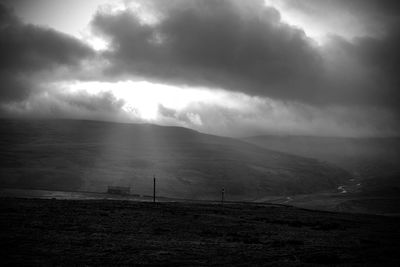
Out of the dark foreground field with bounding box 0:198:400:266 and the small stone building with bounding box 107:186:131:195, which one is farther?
the small stone building with bounding box 107:186:131:195

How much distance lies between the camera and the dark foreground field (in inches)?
802

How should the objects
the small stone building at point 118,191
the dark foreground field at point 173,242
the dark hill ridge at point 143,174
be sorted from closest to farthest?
the dark foreground field at point 173,242, the small stone building at point 118,191, the dark hill ridge at point 143,174

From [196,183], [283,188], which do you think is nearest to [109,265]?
[196,183]

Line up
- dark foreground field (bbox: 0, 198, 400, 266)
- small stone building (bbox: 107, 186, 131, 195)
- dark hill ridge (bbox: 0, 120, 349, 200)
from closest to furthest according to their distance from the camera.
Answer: dark foreground field (bbox: 0, 198, 400, 266), small stone building (bbox: 107, 186, 131, 195), dark hill ridge (bbox: 0, 120, 349, 200)

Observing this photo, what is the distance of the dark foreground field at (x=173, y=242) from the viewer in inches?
802

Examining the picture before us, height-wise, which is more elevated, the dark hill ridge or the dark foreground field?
the dark hill ridge

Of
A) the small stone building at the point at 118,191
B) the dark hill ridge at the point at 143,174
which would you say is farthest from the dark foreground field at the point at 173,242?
the dark hill ridge at the point at 143,174

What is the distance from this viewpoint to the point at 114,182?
452ft

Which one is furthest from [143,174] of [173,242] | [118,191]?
[173,242]

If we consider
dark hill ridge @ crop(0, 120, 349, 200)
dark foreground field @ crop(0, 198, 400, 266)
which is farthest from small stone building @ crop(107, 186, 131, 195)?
dark foreground field @ crop(0, 198, 400, 266)

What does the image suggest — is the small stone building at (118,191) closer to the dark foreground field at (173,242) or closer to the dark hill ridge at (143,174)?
the dark hill ridge at (143,174)

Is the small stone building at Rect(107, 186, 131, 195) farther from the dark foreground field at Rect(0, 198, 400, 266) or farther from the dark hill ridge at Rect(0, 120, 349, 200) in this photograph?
the dark foreground field at Rect(0, 198, 400, 266)

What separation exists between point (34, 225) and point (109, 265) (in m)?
14.9

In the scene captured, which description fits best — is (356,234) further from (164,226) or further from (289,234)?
(164,226)
